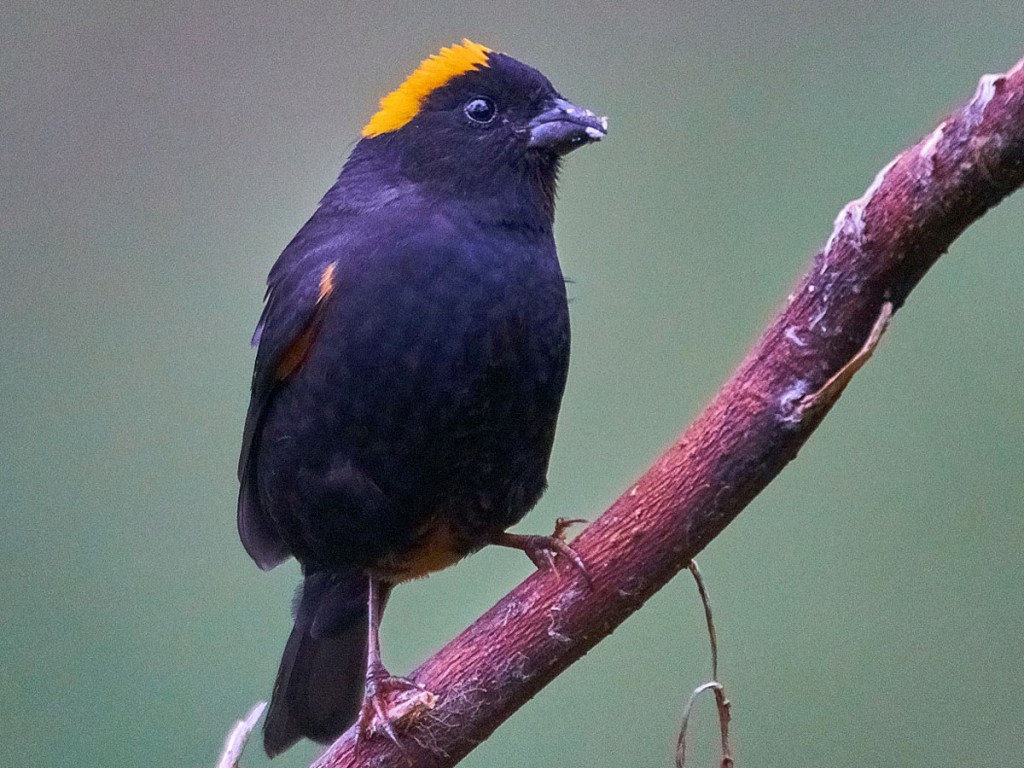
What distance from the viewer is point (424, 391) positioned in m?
1.76

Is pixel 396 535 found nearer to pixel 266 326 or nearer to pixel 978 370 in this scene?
pixel 266 326

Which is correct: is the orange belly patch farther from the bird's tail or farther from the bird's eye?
the bird's eye

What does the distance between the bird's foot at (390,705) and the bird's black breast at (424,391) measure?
0.72 feet

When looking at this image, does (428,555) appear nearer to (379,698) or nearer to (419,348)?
(379,698)

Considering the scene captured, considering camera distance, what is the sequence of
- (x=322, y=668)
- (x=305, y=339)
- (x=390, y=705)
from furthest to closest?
(x=322, y=668), (x=305, y=339), (x=390, y=705)

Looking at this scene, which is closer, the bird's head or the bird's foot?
the bird's foot

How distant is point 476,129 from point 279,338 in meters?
0.49

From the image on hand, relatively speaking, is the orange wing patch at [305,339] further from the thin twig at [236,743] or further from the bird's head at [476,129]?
the thin twig at [236,743]

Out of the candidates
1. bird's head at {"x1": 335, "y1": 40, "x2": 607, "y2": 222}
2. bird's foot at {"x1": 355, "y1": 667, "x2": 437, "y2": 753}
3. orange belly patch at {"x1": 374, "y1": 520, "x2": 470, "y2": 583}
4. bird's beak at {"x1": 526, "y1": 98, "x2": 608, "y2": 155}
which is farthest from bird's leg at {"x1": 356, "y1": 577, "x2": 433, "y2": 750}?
bird's beak at {"x1": 526, "y1": 98, "x2": 608, "y2": 155}

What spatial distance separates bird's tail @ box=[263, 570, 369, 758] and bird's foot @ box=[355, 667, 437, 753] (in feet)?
1.06

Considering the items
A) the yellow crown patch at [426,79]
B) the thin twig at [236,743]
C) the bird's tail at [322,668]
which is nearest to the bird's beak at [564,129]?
the yellow crown patch at [426,79]

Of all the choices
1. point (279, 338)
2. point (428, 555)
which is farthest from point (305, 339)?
point (428, 555)

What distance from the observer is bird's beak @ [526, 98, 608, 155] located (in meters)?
1.95

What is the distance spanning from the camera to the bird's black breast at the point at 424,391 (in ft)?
5.82
